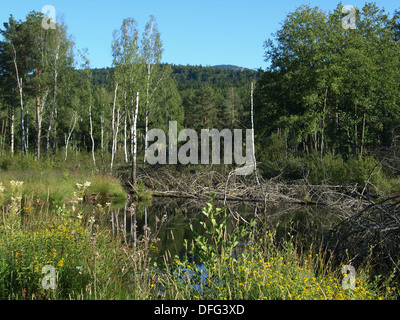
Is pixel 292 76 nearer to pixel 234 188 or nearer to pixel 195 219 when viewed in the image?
pixel 234 188

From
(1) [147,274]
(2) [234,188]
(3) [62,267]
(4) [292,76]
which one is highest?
(4) [292,76]

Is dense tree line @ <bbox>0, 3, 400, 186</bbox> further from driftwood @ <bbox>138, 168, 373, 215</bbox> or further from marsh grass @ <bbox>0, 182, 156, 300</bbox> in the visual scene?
marsh grass @ <bbox>0, 182, 156, 300</bbox>

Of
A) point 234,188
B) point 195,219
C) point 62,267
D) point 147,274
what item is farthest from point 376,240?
point 234,188

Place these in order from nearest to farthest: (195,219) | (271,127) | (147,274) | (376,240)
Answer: (147,274) < (376,240) < (195,219) < (271,127)

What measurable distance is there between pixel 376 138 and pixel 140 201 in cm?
2044

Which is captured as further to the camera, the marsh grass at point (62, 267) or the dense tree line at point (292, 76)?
the dense tree line at point (292, 76)

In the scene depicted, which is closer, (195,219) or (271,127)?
→ (195,219)

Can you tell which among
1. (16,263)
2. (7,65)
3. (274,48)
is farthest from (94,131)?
(16,263)

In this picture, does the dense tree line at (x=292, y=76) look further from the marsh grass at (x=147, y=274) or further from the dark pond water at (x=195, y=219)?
the marsh grass at (x=147, y=274)

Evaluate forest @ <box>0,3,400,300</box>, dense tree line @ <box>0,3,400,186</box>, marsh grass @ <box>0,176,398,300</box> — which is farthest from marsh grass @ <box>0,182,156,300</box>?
dense tree line @ <box>0,3,400,186</box>

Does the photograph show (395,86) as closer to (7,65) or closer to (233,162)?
(233,162)

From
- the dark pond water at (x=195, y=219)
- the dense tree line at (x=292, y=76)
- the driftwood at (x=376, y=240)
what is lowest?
the dark pond water at (x=195, y=219)

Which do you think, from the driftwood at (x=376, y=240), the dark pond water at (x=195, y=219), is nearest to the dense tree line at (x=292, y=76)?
the dark pond water at (x=195, y=219)

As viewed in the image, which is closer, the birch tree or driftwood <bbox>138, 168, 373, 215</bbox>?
driftwood <bbox>138, 168, 373, 215</bbox>
